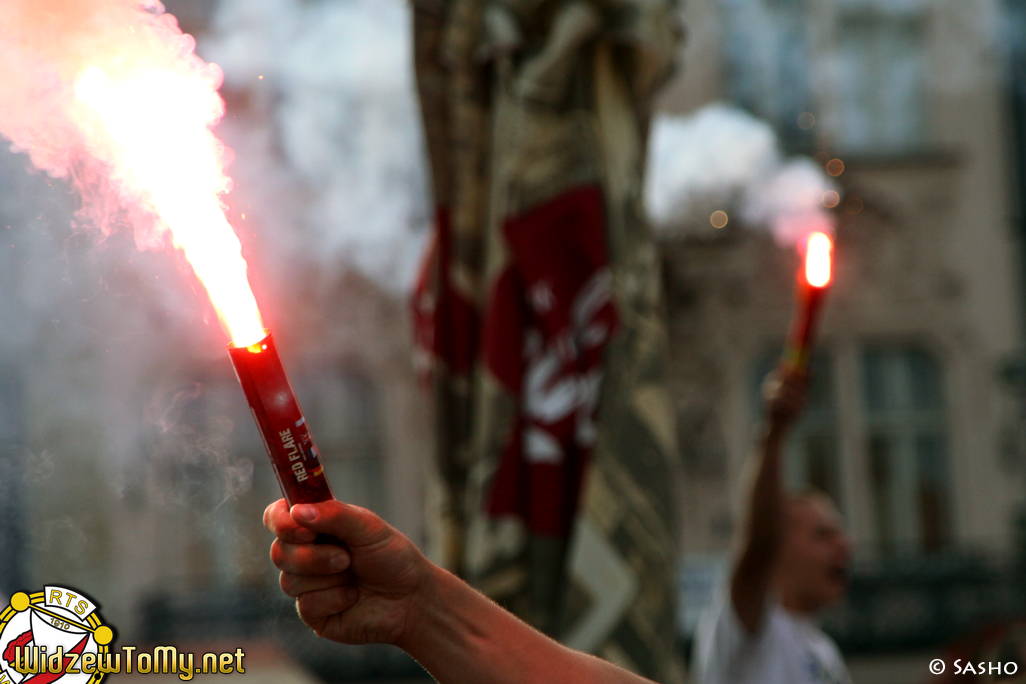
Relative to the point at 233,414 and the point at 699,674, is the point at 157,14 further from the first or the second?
the point at 233,414

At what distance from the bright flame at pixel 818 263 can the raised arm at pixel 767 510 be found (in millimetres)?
182

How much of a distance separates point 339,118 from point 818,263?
4813 millimetres

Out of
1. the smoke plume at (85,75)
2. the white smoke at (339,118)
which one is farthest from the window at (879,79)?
the smoke plume at (85,75)

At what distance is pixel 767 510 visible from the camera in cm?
215

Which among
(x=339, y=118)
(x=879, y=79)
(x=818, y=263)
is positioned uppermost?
(x=879, y=79)

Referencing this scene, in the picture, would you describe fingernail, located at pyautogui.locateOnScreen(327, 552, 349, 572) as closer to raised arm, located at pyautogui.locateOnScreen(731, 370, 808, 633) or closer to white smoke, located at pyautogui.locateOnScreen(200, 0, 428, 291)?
white smoke, located at pyautogui.locateOnScreen(200, 0, 428, 291)

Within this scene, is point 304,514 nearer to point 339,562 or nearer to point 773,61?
point 339,562

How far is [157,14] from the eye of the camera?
104 centimetres

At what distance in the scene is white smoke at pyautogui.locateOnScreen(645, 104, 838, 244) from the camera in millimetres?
6715

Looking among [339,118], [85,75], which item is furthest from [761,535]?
[339,118]

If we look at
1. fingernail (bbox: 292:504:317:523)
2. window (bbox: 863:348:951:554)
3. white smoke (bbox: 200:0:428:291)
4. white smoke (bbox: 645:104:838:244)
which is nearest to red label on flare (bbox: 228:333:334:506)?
fingernail (bbox: 292:504:317:523)

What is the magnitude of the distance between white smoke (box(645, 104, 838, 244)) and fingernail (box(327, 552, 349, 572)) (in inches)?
207

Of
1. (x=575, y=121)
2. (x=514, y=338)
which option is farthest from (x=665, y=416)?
(x=575, y=121)

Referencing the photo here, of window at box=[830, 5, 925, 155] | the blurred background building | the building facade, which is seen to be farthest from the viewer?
window at box=[830, 5, 925, 155]
